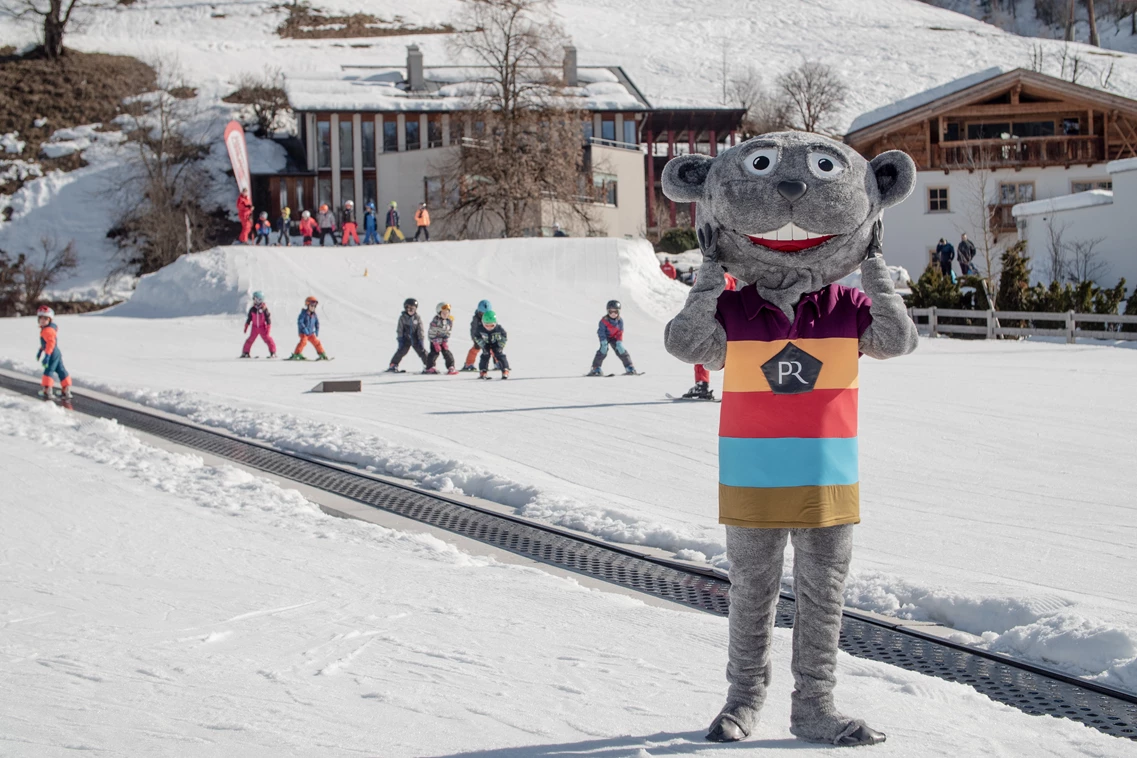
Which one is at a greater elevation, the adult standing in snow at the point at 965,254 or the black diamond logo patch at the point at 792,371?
the adult standing in snow at the point at 965,254

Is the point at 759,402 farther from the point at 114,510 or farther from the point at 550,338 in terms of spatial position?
the point at 550,338

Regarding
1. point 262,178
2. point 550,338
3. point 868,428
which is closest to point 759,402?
point 868,428

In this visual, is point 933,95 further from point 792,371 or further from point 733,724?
point 733,724

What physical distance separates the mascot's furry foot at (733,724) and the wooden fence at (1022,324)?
21307 millimetres

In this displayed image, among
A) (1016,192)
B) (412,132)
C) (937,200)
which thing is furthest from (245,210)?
(1016,192)

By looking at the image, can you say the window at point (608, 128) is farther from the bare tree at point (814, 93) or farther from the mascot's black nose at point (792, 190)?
the mascot's black nose at point (792, 190)

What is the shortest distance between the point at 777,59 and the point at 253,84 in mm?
44244

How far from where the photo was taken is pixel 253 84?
66000mm

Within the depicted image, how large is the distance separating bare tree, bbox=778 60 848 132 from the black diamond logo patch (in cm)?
7185

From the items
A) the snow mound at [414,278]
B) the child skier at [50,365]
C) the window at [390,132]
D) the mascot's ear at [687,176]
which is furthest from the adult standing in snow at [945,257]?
the window at [390,132]

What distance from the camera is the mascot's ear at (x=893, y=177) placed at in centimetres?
396

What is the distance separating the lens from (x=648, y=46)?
9294 cm

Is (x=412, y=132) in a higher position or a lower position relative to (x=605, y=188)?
higher

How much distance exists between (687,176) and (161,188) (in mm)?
49947
